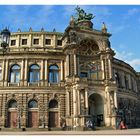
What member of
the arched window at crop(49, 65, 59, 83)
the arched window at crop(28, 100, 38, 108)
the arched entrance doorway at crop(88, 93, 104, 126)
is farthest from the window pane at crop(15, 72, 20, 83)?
the arched entrance doorway at crop(88, 93, 104, 126)

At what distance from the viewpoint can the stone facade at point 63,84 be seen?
4284 centimetres

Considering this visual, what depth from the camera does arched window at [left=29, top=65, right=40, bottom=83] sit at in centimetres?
4628

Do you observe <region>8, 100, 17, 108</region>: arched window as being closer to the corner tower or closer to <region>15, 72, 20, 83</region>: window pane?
<region>15, 72, 20, 83</region>: window pane

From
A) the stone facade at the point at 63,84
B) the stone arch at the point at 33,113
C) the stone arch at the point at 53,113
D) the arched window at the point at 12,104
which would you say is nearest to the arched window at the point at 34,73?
the stone facade at the point at 63,84

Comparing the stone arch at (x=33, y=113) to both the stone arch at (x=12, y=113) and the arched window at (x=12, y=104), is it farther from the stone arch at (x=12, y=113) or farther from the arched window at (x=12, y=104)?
the arched window at (x=12, y=104)

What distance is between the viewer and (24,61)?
46.7m

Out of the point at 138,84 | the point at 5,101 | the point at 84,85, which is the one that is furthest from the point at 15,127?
the point at 138,84

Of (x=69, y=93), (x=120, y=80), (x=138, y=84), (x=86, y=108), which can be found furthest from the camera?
(x=138, y=84)

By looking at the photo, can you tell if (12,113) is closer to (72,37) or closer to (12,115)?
(12,115)

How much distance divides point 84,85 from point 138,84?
26.2m

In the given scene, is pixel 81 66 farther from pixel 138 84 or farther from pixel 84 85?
pixel 138 84

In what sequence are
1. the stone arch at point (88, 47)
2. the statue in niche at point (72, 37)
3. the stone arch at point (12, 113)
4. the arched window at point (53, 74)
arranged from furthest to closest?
the stone arch at point (88, 47) < the arched window at point (53, 74) < the statue in niche at point (72, 37) < the stone arch at point (12, 113)

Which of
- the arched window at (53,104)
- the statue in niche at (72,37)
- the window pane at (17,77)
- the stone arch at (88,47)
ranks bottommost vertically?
the arched window at (53,104)

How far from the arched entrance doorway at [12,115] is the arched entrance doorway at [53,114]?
5773mm
